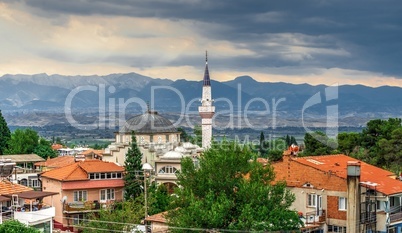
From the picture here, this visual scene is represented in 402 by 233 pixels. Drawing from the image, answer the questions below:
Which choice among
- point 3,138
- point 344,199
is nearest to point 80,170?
point 344,199

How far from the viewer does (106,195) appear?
A: 4569 cm

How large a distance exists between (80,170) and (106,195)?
8.81 ft

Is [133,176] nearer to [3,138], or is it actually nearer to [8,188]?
[8,188]

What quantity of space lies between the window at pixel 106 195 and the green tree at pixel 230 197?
1738 cm

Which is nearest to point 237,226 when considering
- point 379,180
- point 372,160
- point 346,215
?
point 346,215

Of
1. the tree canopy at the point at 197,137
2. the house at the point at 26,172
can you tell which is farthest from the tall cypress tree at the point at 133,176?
the tree canopy at the point at 197,137

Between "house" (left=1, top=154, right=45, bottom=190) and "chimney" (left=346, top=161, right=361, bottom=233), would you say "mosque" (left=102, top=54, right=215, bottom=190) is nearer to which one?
"house" (left=1, top=154, right=45, bottom=190)

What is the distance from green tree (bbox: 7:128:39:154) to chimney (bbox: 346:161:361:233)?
164ft

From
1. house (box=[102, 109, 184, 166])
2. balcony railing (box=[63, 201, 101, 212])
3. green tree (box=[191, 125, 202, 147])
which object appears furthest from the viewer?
green tree (box=[191, 125, 202, 147])

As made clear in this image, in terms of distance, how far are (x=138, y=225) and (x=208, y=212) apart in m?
7.57

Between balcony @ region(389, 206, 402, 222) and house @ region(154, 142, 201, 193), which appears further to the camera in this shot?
house @ region(154, 142, 201, 193)

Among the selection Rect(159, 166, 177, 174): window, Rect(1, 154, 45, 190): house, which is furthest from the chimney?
Rect(1, 154, 45, 190): house

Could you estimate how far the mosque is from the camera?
5059cm

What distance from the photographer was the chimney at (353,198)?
31.0 metres
